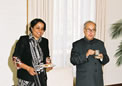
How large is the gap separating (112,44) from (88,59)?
226 centimetres

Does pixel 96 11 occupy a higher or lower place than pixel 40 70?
higher

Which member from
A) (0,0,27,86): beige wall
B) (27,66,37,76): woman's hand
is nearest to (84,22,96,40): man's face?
(27,66,37,76): woman's hand

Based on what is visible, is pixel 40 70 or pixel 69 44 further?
pixel 69 44

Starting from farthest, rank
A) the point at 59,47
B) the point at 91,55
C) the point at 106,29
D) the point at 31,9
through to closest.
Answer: the point at 106,29 < the point at 59,47 < the point at 31,9 < the point at 91,55

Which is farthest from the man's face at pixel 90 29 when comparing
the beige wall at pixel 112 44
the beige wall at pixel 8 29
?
the beige wall at pixel 112 44

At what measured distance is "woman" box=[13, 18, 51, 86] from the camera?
2535 mm

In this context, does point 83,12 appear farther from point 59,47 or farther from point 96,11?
point 59,47

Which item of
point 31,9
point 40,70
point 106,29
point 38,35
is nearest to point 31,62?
point 40,70

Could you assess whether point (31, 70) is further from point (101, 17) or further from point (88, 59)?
point (101, 17)

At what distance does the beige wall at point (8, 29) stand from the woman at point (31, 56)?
135 cm

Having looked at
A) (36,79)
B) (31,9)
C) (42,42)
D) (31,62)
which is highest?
(31,9)

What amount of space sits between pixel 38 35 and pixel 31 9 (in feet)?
5.06

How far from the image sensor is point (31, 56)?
8.52 ft

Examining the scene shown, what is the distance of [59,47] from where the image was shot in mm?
4465
